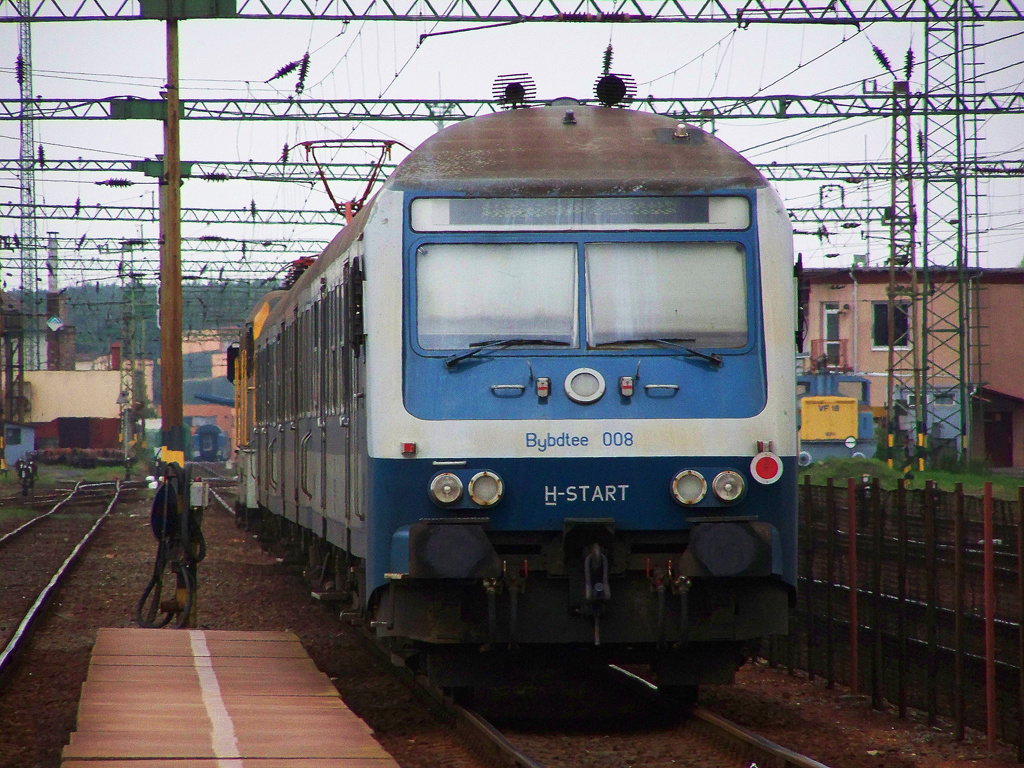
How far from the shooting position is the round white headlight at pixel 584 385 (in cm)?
750

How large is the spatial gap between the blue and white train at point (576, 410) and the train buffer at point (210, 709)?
791 millimetres

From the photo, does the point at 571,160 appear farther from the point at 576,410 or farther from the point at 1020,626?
the point at 1020,626

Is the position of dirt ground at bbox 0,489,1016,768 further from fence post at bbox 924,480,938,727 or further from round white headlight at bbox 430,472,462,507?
round white headlight at bbox 430,472,462,507

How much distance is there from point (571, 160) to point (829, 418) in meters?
35.9

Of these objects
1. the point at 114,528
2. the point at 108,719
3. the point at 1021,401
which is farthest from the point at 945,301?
the point at 108,719

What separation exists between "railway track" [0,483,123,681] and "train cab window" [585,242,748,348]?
221 inches

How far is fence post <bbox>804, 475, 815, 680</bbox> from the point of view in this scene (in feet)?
32.7

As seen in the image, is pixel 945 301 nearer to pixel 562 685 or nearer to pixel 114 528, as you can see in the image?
pixel 114 528

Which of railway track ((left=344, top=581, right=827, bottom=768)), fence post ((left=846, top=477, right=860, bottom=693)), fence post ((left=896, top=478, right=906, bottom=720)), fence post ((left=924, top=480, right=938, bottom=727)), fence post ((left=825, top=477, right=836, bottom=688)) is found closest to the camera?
railway track ((left=344, top=581, right=827, bottom=768))

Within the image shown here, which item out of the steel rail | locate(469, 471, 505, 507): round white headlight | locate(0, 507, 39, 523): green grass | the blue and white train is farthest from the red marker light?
locate(0, 507, 39, 523): green grass

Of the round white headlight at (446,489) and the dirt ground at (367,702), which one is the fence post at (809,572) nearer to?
the dirt ground at (367,702)

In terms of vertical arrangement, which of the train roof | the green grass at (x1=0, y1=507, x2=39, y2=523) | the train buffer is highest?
the train roof

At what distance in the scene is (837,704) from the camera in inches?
354

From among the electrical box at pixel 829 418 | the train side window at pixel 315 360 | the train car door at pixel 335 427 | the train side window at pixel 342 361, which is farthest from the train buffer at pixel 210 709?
the electrical box at pixel 829 418
